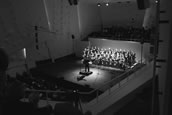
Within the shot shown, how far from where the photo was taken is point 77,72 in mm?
10102

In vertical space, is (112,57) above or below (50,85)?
above

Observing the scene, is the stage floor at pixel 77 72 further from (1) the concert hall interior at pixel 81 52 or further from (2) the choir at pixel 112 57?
(2) the choir at pixel 112 57

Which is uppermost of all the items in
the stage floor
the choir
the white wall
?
the white wall

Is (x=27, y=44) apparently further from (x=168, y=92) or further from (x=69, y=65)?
(x=168, y=92)

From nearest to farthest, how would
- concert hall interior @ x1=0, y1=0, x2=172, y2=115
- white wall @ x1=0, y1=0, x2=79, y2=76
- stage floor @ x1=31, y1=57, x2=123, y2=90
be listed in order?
concert hall interior @ x1=0, y1=0, x2=172, y2=115, stage floor @ x1=31, y1=57, x2=123, y2=90, white wall @ x1=0, y1=0, x2=79, y2=76

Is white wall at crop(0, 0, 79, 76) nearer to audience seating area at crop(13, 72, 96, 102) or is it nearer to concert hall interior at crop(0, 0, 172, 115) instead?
concert hall interior at crop(0, 0, 172, 115)

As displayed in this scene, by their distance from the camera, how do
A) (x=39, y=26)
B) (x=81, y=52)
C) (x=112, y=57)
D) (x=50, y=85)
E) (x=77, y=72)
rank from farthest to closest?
(x=81, y=52)
(x=112, y=57)
(x=39, y=26)
(x=77, y=72)
(x=50, y=85)

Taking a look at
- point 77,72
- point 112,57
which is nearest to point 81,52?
point 112,57

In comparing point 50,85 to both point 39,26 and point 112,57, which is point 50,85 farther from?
point 112,57

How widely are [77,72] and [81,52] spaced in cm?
345

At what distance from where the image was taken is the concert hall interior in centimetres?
507

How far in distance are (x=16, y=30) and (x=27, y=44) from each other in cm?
103

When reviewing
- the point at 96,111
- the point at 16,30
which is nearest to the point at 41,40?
the point at 16,30

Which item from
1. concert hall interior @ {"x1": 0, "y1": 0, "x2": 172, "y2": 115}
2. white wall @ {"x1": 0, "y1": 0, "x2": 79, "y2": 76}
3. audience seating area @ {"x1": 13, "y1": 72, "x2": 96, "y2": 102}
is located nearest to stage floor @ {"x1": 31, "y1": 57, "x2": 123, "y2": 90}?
concert hall interior @ {"x1": 0, "y1": 0, "x2": 172, "y2": 115}
